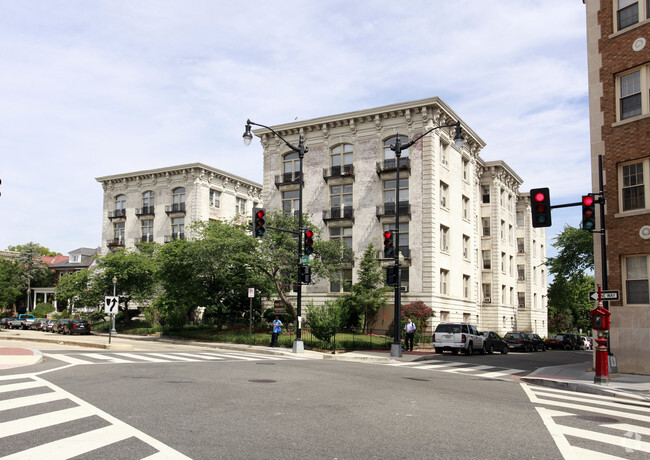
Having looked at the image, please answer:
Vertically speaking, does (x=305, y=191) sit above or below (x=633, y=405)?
above

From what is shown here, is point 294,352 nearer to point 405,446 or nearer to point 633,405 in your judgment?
point 633,405

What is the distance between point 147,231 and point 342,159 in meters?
27.4

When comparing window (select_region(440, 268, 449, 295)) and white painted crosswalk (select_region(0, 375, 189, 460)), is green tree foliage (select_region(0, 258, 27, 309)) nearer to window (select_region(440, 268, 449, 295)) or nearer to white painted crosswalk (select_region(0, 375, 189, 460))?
window (select_region(440, 268, 449, 295))

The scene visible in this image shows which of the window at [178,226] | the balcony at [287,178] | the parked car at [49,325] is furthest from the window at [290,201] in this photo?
the parked car at [49,325]

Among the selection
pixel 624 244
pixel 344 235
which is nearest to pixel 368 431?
pixel 624 244

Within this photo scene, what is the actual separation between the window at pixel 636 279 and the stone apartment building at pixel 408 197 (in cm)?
2326

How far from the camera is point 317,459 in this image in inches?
246

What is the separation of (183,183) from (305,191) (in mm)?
18392

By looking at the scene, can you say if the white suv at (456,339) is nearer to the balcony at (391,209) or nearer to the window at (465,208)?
the balcony at (391,209)

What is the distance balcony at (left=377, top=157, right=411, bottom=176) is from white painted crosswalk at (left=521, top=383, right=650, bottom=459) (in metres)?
32.7

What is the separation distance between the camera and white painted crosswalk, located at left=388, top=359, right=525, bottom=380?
63.1 ft

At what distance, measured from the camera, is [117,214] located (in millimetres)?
66125

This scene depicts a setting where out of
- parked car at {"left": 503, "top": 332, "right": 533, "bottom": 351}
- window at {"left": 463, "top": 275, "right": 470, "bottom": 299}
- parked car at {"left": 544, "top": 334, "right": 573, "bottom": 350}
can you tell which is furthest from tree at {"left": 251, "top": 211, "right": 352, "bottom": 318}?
parked car at {"left": 544, "top": 334, "right": 573, "bottom": 350}

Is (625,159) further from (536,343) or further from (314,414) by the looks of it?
(536,343)
